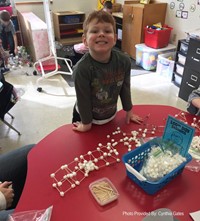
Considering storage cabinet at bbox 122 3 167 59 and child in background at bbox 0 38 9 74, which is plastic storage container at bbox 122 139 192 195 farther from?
storage cabinet at bbox 122 3 167 59

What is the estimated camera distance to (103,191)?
31.2 inches

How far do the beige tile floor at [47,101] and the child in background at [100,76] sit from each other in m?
1.14

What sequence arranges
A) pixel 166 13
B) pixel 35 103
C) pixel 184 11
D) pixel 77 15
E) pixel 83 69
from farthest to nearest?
pixel 77 15 → pixel 166 13 → pixel 184 11 → pixel 35 103 → pixel 83 69

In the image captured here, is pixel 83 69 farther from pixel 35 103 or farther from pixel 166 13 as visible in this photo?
pixel 166 13

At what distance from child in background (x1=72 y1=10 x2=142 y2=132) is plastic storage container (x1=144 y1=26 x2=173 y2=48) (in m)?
2.40

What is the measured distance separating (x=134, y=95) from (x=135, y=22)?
1425 millimetres

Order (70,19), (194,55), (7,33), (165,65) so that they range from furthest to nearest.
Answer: (70,19) → (7,33) → (165,65) → (194,55)

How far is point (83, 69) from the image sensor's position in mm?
1082

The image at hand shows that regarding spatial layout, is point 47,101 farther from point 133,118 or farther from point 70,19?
point 70,19

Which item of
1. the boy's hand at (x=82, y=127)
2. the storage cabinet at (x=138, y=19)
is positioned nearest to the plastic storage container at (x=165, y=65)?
the storage cabinet at (x=138, y=19)

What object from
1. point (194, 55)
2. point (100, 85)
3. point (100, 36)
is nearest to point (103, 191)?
point (100, 85)

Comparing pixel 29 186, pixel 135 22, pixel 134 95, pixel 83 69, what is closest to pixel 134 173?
pixel 29 186

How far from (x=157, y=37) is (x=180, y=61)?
620mm

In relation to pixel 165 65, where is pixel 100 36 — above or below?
above
